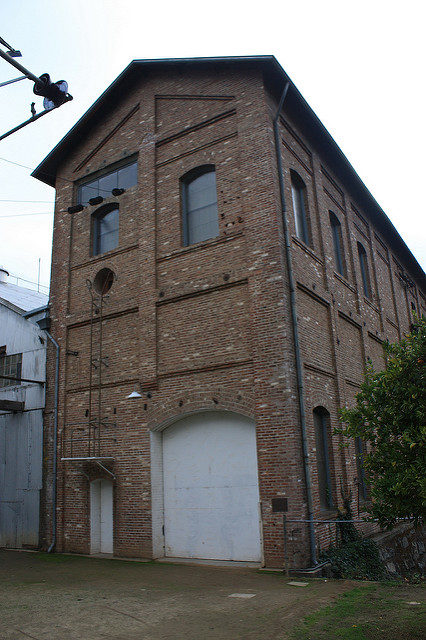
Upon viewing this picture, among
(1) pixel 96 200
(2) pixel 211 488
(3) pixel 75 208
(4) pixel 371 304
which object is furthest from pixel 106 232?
(4) pixel 371 304

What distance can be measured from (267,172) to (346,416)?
7.25m

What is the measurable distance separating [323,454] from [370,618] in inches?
229

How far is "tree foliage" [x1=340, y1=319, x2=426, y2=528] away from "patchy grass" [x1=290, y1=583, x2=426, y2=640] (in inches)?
47.9

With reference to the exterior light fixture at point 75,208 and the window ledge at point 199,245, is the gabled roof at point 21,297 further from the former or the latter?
the window ledge at point 199,245

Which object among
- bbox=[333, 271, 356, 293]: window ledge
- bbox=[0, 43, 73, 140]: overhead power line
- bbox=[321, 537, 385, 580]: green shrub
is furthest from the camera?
bbox=[333, 271, 356, 293]: window ledge

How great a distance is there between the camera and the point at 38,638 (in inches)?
263

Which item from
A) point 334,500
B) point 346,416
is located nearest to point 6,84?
point 346,416

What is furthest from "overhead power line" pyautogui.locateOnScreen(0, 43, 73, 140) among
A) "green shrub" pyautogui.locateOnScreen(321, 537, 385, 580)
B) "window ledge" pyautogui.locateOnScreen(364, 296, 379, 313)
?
"window ledge" pyautogui.locateOnScreen(364, 296, 379, 313)

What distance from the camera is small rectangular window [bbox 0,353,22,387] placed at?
1669cm

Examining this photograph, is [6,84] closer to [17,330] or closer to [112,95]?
[112,95]

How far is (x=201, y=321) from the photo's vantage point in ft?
41.8

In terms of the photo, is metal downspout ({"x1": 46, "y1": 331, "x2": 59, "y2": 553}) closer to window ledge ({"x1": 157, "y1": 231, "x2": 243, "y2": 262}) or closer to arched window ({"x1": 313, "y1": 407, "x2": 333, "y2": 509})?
window ledge ({"x1": 157, "y1": 231, "x2": 243, "y2": 262})

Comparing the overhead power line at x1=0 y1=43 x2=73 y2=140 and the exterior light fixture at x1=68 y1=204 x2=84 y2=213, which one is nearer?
the overhead power line at x1=0 y1=43 x2=73 y2=140

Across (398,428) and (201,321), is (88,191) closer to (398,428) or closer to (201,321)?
(201,321)
